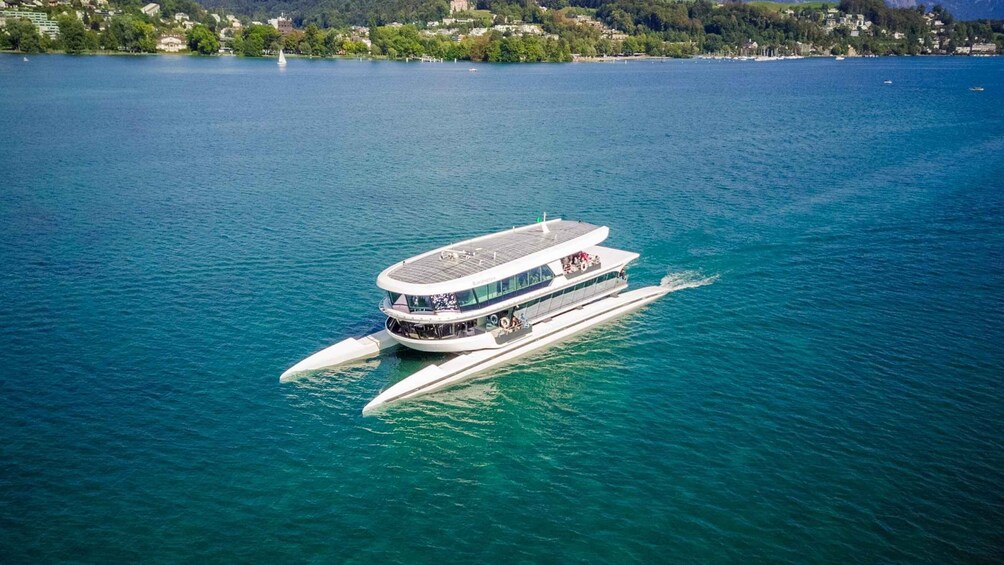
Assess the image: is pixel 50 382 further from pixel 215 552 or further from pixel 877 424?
pixel 877 424

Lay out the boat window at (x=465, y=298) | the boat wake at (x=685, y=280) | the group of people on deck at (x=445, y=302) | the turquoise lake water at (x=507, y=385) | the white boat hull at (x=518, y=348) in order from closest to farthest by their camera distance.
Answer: the turquoise lake water at (x=507, y=385) < the white boat hull at (x=518, y=348) < the group of people on deck at (x=445, y=302) < the boat window at (x=465, y=298) < the boat wake at (x=685, y=280)

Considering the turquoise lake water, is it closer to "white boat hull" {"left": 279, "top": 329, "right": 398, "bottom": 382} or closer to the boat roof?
"white boat hull" {"left": 279, "top": 329, "right": 398, "bottom": 382}

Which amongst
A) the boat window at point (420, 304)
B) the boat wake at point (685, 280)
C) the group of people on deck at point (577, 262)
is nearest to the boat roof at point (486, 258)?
the boat window at point (420, 304)

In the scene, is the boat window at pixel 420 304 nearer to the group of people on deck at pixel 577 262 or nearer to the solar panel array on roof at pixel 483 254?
the solar panel array on roof at pixel 483 254

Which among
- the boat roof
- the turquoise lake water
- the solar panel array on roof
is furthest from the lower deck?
the solar panel array on roof

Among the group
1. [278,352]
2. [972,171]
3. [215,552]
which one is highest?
[972,171]

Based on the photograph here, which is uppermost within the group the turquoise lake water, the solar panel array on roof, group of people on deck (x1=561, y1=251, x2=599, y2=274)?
the solar panel array on roof

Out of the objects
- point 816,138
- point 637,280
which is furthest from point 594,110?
point 637,280
